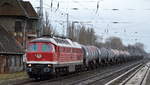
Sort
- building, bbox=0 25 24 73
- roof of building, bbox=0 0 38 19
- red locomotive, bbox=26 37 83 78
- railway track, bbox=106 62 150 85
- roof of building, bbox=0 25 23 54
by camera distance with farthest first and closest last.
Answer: roof of building, bbox=0 0 38 19
roof of building, bbox=0 25 23 54
building, bbox=0 25 24 73
red locomotive, bbox=26 37 83 78
railway track, bbox=106 62 150 85

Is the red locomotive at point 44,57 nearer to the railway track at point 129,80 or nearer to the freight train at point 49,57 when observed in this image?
the freight train at point 49,57

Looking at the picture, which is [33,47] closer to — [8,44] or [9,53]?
[9,53]

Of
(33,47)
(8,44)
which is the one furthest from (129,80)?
(8,44)

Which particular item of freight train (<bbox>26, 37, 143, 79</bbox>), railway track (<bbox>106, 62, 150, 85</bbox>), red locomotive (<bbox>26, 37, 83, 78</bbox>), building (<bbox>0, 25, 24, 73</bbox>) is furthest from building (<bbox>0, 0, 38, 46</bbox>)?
red locomotive (<bbox>26, 37, 83, 78</bbox>)

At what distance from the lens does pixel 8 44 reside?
5178 cm

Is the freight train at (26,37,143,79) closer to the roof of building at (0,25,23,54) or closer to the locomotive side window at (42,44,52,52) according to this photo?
the locomotive side window at (42,44,52,52)

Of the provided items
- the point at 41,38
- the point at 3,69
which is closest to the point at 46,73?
the point at 41,38

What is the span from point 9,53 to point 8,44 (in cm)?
291

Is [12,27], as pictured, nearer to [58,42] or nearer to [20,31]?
[20,31]

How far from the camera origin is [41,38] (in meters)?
33.4

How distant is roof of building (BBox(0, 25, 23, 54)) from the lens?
48.9 meters

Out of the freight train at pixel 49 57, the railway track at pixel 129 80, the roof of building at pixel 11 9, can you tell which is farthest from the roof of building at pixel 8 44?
the railway track at pixel 129 80

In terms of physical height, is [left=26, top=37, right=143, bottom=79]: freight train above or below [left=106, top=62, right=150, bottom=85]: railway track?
above

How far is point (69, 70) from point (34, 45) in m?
6.70
